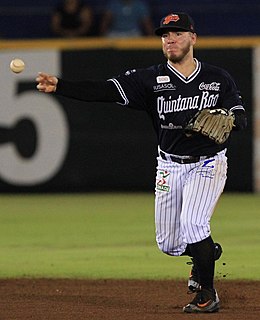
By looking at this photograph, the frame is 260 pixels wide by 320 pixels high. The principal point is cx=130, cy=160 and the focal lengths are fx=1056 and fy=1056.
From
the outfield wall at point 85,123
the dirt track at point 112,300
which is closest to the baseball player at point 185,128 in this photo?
the dirt track at point 112,300

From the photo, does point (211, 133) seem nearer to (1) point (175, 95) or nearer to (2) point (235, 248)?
(1) point (175, 95)

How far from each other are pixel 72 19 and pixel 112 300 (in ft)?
33.5

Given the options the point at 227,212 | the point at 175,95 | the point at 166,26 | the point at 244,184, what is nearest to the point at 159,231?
the point at 175,95

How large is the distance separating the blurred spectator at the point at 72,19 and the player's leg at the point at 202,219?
10.4 m

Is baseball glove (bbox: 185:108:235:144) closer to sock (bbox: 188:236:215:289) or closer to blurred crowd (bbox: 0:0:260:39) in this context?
sock (bbox: 188:236:215:289)

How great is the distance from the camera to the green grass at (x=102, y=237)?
9.61 meters

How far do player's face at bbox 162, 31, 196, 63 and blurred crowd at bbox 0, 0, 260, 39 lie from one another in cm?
1015

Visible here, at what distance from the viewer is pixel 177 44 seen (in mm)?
7184

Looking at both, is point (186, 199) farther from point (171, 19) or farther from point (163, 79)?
point (171, 19)

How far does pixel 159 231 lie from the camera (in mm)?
7375

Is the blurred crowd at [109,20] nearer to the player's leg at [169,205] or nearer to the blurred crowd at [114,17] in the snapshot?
the blurred crowd at [114,17]

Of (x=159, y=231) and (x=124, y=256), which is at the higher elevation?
(x=159, y=231)

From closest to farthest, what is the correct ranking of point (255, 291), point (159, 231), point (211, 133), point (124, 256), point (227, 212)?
point (211, 133) → point (159, 231) → point (255, 291) → point (124, 256) → point (227, 212)

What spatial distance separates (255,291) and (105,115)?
8.07m
